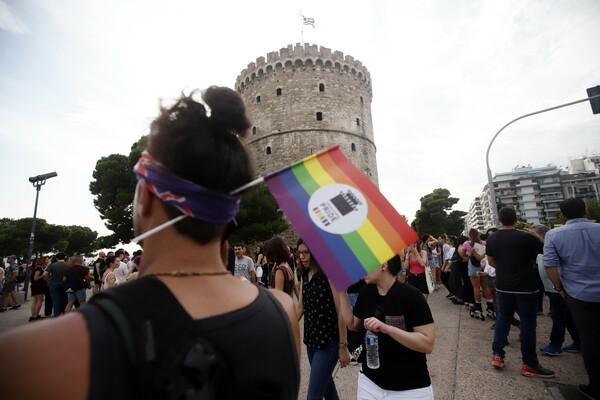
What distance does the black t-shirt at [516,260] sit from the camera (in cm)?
380

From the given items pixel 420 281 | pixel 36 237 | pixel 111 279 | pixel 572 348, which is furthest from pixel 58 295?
pixel 36 237

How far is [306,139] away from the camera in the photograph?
25438 millimetres

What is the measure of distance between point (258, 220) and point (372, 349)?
2039 centimetres

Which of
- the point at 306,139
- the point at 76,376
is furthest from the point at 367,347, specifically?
the point at 306,139

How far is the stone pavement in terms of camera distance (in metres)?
3.38

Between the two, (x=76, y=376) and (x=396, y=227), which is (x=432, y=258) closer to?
(x=396, y=227)

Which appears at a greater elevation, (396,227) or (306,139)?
(306,139)

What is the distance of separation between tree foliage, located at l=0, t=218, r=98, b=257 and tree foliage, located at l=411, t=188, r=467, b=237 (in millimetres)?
44780

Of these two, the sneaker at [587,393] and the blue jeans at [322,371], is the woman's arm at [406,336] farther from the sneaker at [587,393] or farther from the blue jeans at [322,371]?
the sneaker at [587,393]

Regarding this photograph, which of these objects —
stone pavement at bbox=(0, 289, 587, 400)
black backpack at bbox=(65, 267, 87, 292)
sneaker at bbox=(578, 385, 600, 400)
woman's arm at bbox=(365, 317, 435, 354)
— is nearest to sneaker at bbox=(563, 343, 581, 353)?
stone pavement at bbox=(0, 289, 587, 400)

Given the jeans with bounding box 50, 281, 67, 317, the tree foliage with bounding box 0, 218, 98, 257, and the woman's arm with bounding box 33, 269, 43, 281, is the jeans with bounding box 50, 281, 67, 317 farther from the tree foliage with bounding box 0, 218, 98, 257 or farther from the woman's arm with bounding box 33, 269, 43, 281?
the tree foliage with bounding box 0, 218, 98, 257

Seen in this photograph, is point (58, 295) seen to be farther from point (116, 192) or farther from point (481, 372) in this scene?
point (116, 192)

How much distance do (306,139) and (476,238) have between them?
Result: 66.2 ft

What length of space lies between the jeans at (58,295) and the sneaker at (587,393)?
9758 mm
